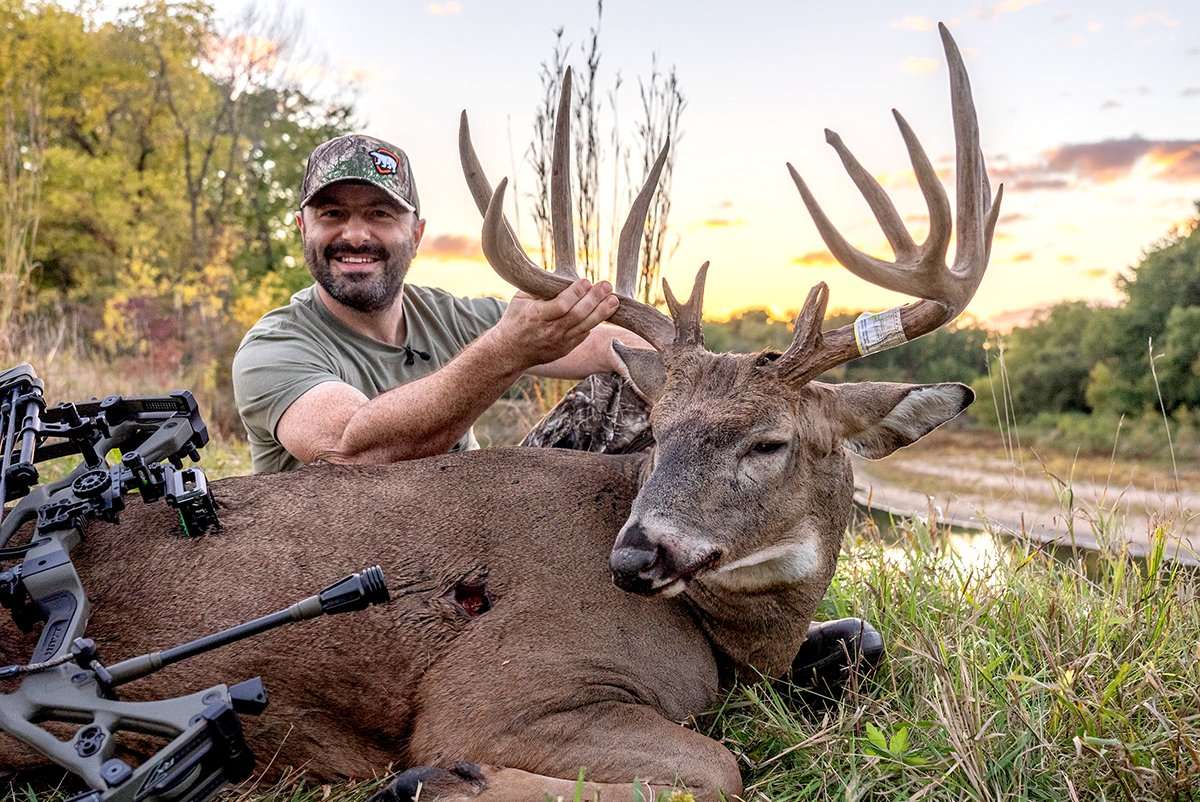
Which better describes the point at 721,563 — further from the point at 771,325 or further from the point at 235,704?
the point at 771,325

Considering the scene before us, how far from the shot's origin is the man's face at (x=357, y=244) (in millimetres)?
5164

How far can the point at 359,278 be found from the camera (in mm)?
5152

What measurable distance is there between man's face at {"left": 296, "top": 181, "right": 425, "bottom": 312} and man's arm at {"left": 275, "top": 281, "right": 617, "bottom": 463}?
83cm

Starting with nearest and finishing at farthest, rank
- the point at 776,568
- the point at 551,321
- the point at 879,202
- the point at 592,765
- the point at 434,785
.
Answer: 1. the point at 434,785
2. the point at 592,765
3. the point at 776,568
4. the point at 879,202
5. the point at 551,321

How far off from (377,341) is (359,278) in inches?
13.9

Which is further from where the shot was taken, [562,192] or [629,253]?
[629,253]

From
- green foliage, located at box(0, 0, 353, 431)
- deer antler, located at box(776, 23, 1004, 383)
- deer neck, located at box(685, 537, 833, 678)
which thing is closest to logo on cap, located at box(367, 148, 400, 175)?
deer antler, located at box(776, 23, 1004, 383)

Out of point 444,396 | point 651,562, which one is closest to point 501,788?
point 651,562

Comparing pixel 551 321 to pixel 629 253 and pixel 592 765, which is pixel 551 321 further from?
pixel 592 765

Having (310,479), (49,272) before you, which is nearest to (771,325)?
(310,479)

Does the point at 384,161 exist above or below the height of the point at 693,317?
above

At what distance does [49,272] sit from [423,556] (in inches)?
1589

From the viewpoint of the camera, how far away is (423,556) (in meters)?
3.43

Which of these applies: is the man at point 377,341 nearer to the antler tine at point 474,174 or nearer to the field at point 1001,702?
the antler tine at point 474,174
